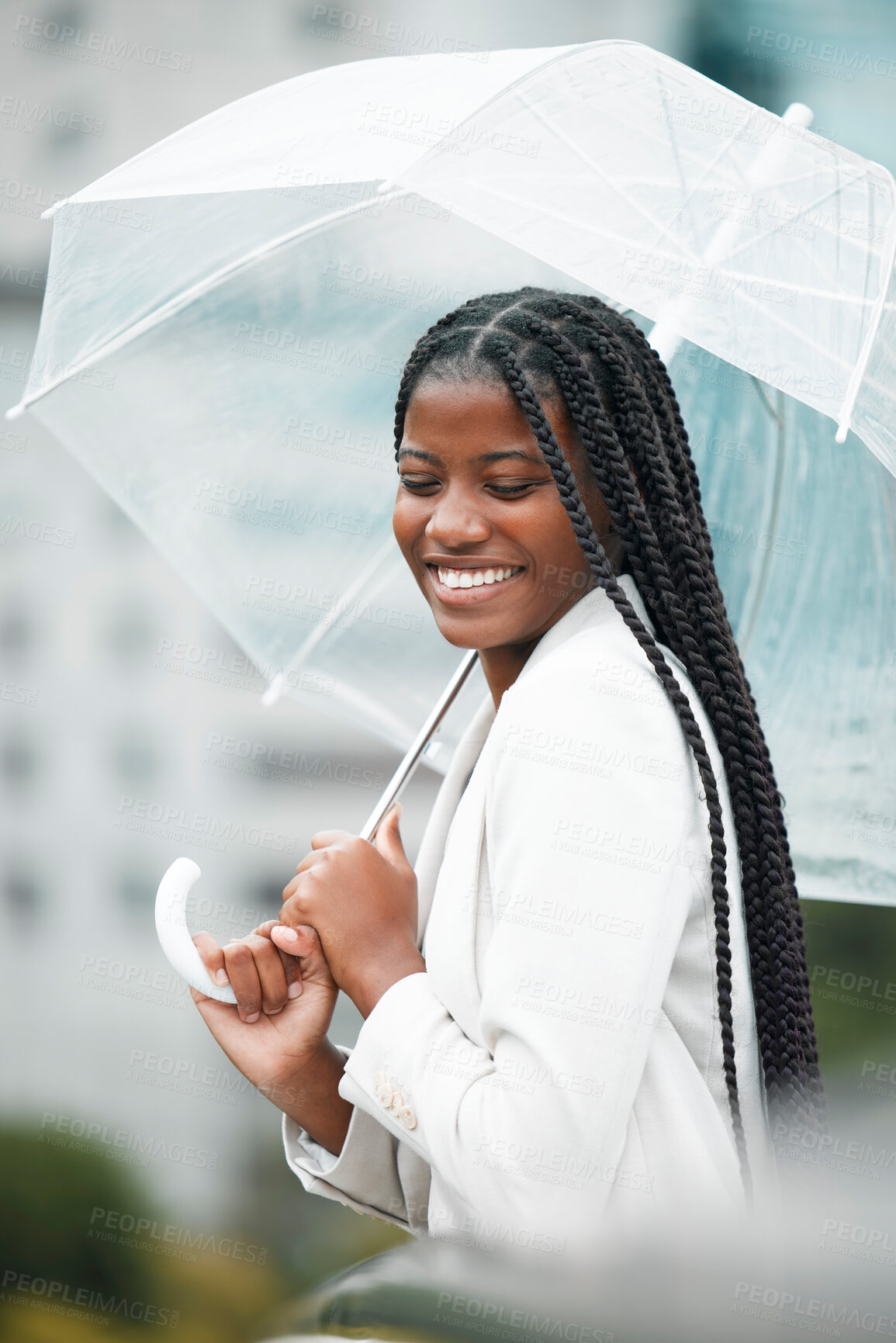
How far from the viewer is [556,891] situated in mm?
1147

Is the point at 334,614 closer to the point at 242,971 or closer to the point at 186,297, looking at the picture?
the point at 186,297

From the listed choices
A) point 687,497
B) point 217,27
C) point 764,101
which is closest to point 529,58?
point 687,497

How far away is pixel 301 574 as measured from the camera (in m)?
2.27

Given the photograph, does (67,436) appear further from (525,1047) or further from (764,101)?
(764,101)

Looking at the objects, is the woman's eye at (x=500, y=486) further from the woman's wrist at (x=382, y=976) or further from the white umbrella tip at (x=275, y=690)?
the white umbrella tip at (x=275, y=690)

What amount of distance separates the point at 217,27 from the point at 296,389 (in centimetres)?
504

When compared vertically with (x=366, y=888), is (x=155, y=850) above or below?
below

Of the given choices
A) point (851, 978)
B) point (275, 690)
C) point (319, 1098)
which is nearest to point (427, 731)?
point (275, 690)

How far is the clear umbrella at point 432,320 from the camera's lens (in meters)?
1.47

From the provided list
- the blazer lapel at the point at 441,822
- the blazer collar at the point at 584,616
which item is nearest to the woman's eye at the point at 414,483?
the blazer collar at the point at 584,616

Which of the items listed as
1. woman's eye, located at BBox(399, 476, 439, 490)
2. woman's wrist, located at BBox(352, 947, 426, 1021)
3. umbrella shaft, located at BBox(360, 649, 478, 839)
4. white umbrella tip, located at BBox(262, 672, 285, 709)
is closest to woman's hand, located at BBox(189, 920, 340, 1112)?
woman's wrist, located at BBox(352, 947, 426, 1021)

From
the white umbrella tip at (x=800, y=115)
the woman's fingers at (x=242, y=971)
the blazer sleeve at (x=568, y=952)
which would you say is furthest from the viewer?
the white umbrella tip at (x=800, y=115)

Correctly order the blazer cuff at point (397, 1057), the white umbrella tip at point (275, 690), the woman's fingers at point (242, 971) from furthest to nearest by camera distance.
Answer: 1. the white umbrella tip at point (275, 690)
2. the woman's fingers at point (242, 971)
3. the blazer cuff at point (397, 1057)

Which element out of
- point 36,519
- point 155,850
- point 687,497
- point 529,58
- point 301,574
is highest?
point 529,58
